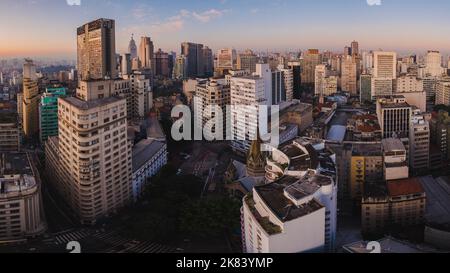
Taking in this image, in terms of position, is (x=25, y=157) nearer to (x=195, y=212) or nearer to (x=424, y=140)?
(x=195, y=212)

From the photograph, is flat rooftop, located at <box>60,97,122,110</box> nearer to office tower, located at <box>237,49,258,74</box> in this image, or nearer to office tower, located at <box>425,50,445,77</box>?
office tower, located at <box>237,49,258,74</box>

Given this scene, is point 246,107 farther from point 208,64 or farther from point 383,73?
point 383,73

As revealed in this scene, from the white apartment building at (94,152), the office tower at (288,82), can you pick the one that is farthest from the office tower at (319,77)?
the white apartment building at (94,152)

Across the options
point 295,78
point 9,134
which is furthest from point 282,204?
point 295,78

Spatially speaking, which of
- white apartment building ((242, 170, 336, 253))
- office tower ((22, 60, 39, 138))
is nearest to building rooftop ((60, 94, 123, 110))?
white apartment building ((242, 170, 336, 253))

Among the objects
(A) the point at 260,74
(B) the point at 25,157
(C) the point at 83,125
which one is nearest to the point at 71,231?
(C) the point at 83,125
